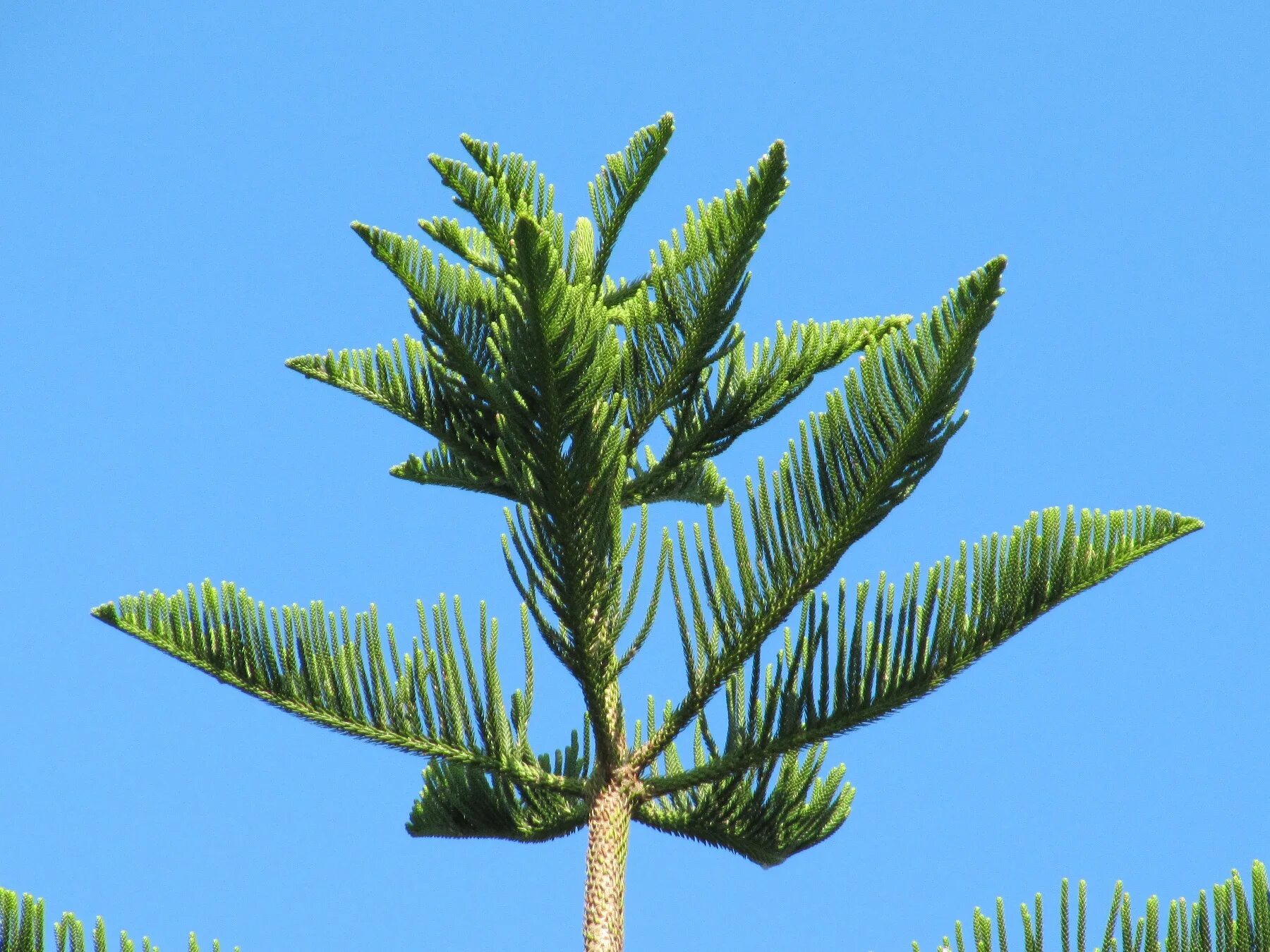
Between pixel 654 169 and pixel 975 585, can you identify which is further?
pixel 654 169

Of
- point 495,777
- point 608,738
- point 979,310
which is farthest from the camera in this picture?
point 495,777

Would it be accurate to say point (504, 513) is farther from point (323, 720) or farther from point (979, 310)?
point (979, 310)

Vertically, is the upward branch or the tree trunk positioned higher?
the upward branch

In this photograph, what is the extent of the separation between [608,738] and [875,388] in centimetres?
109

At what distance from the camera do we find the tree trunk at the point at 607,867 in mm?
3855

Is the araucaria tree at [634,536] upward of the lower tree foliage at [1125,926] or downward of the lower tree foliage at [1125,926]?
upward

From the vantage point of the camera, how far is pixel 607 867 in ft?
12.8

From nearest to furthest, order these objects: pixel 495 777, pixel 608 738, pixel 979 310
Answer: pixel 979 310 < pixel 608 738 < pixel 495 777

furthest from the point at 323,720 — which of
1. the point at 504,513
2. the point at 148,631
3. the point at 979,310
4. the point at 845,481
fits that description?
the point at 979,310

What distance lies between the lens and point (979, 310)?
144 inches

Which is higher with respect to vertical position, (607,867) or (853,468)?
(853,468)

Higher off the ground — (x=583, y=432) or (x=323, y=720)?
(x=583, y=432)

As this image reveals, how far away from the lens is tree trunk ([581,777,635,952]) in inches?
152

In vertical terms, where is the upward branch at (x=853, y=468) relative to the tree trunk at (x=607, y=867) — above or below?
above
